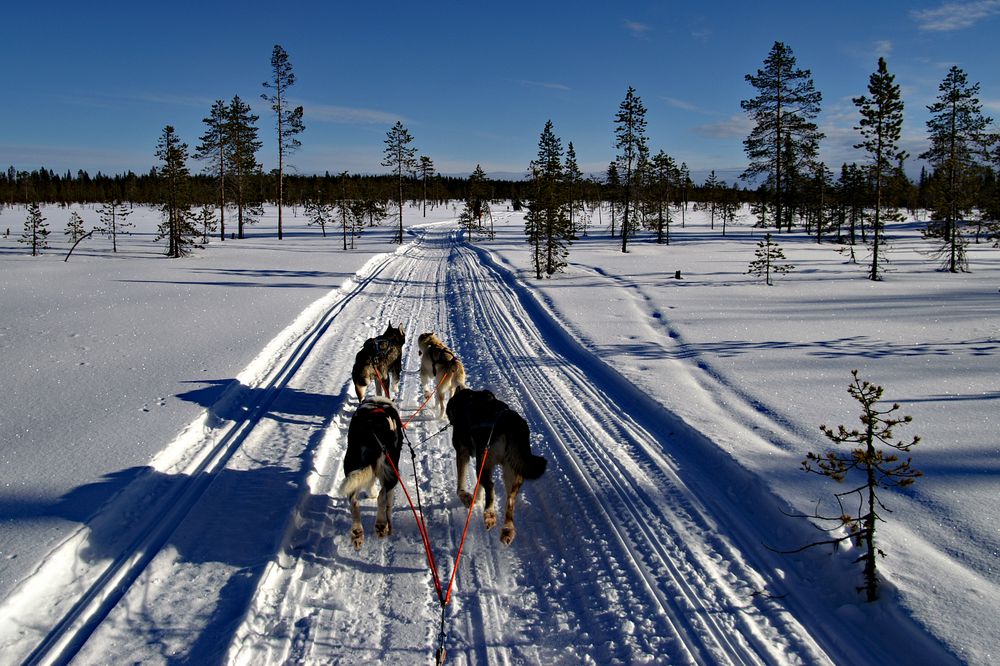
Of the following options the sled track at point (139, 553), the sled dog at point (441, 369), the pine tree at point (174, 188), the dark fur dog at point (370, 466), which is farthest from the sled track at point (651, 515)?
the pine tree at point (174, 188)

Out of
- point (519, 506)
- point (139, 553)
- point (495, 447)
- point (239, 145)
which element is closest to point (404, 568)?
point (495, 447)

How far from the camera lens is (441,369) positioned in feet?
25.4

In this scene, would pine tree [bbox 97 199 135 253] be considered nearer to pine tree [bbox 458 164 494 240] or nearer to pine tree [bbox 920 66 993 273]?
pine tree [bbox 458 164 494 240]

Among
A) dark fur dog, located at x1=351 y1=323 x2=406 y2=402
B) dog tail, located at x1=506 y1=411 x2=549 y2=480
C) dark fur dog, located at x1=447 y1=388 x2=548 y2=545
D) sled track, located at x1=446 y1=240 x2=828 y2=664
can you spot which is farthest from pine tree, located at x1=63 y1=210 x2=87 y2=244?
dog tail, located at x1=506 y1=411 x2=549 y2=480

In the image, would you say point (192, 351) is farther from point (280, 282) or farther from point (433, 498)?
point (280, 282)

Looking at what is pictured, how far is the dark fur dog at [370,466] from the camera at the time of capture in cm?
429

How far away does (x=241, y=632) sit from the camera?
136 inches

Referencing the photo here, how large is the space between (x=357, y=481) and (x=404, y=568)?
78 centimetres

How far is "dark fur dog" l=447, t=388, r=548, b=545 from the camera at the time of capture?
4.46 m

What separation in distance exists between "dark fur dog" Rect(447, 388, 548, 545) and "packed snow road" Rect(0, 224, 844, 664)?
0.82ft

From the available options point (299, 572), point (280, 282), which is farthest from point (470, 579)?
point (280, 282)

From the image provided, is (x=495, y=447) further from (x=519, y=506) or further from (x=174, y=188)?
(x=174, y=188)

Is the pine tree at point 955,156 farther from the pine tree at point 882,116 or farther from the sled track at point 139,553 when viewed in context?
the sled track at point 139,553

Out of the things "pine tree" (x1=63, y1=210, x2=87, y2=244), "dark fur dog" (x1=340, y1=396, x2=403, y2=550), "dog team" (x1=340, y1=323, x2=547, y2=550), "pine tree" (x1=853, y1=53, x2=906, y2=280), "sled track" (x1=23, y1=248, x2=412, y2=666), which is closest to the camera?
"sled track" (x1=23, y1=248, x2=412, y2=666)
